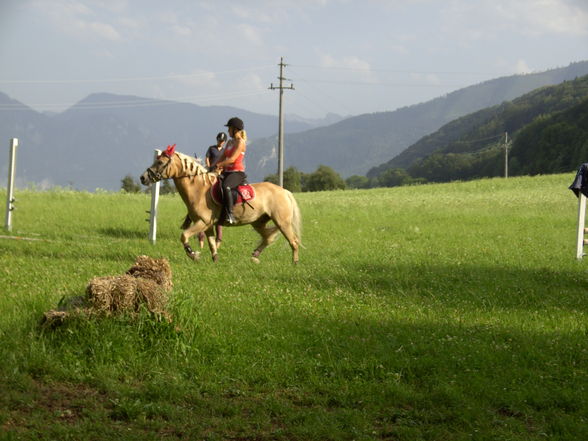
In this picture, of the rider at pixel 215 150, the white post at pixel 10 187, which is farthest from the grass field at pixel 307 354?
the white post at pixel 10 187

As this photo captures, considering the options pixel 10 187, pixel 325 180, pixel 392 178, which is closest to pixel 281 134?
pixel 10 187

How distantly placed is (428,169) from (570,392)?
16389cm

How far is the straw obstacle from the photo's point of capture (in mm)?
7328

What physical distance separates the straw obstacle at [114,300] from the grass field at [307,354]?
14 centimetres

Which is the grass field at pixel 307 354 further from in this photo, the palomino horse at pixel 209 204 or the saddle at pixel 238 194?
the saddle at pixel 238 194

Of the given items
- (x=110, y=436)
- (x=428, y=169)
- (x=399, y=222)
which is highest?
(x=428, y=169)

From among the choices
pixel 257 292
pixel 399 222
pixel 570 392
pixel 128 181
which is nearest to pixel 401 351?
pixel 570 392

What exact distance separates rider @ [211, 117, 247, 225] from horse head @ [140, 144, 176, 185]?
1.17 meters

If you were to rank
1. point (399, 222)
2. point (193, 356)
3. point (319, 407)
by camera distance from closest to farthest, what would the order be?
point (319, 407) → point (193, 356) → point (399, 222)

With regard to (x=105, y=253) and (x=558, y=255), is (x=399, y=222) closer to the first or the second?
(x=558, y=255)

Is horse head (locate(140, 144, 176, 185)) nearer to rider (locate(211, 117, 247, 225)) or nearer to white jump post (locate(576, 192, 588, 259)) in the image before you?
rider (locate(211, 117, 247, 225))

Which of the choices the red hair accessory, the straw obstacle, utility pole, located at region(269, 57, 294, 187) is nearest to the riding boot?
the red hair accessory

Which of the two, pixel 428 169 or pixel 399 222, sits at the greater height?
pixel 428 169

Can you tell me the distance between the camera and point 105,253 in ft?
52.5
